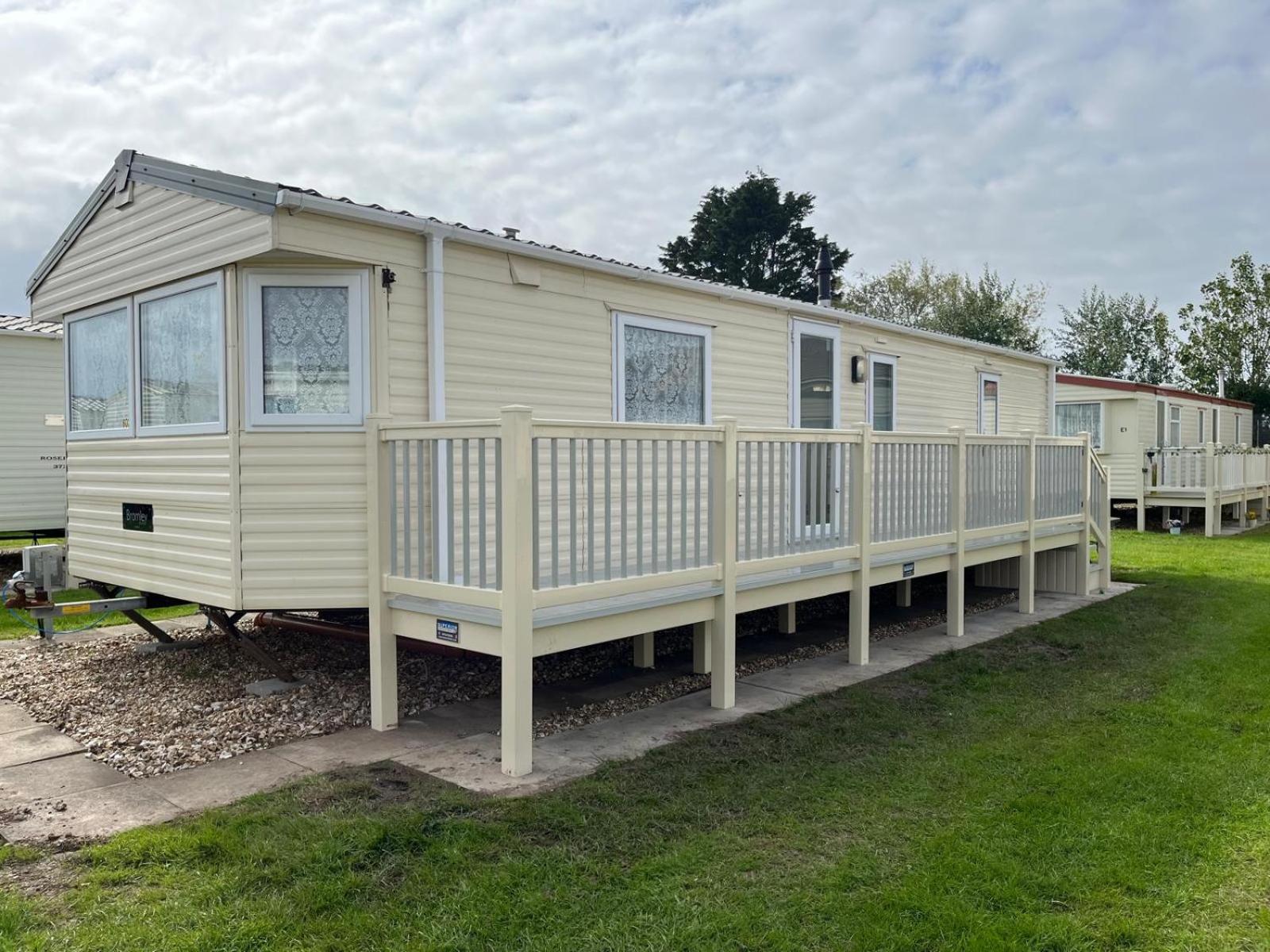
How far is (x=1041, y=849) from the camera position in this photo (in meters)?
3.27

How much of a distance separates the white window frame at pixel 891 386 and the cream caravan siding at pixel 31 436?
9.18 metres

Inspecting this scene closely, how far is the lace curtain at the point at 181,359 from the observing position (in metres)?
5.14

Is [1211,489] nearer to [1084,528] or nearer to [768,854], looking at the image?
[1084,528]

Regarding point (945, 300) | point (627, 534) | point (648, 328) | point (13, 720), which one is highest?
point (945, 300)

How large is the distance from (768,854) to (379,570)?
2581 millimetres

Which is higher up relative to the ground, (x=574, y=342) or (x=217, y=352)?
(x=574, y=342)

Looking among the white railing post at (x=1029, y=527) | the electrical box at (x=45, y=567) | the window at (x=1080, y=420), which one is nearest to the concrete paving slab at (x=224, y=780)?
the electrical box at (x=45, y=567)

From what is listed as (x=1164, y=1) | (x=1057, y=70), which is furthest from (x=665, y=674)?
(x=1057, y=70)

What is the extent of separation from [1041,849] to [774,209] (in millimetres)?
30448

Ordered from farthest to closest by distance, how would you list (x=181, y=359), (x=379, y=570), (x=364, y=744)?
(x=181, y=359)
(x=379, y=570)
(x=364, y=744)

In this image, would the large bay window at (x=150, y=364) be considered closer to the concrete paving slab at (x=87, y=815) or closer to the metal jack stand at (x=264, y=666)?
the metal jack stand at (x=264, y=666)

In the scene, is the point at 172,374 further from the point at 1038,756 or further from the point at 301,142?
the point at 301,142

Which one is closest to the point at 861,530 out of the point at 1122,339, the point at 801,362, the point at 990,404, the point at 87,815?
the point at 801,362

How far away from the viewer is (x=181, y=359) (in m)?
5.42
